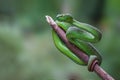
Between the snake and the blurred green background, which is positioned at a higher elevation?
the snake

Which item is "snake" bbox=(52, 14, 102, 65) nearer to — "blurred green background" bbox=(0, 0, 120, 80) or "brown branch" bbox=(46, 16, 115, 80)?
"brown branch" bbox=(46, 16, 115, 80)

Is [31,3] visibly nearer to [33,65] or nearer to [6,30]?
[6,30]

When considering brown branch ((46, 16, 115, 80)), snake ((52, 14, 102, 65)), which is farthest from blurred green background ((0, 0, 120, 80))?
brown branch ((46, 16, 115, 80))

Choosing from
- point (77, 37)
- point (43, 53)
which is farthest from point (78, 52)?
point (43, 53)

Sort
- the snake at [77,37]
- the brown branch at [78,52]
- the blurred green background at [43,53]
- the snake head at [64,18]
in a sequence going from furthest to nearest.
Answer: the blurred green background at [43,53] < the snake head at [64,18] < the snake at [77,37] < the brown branch at [78,52]

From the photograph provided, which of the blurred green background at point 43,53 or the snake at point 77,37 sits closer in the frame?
the snake at point 77,37

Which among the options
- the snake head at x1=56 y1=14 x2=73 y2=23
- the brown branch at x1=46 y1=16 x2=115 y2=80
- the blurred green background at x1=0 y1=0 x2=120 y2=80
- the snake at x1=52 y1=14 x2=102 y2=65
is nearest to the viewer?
the brown branch at x1=46 y1=16 x2=115 y2=80

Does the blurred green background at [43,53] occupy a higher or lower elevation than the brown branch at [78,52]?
lower

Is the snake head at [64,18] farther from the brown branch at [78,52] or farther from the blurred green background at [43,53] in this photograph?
the blurred green background at [43,53]

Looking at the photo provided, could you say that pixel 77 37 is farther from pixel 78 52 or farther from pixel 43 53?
pixel 43 53

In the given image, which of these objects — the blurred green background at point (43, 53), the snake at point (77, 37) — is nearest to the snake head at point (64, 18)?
the snake at point (77, 37)
